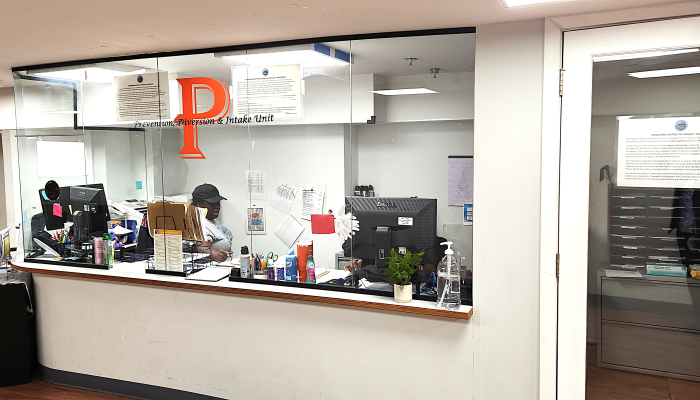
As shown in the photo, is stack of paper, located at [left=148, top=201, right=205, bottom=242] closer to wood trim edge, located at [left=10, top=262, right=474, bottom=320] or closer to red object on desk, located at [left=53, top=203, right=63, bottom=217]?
wood trim edge, located at [left=10, top=262, right=474, bottom=320]

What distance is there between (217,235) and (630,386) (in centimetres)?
302

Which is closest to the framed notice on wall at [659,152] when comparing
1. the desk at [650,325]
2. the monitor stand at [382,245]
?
the desk at [650,325]

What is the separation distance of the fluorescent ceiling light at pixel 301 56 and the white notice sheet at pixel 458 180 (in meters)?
1.23

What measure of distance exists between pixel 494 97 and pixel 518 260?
0.89 metres

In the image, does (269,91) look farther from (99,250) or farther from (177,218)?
(99,250)

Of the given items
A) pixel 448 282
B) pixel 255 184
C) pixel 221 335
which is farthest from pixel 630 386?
pixel 255 184

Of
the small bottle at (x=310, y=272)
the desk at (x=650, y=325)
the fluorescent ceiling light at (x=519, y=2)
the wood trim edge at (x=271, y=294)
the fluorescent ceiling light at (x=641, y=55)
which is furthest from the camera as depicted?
the small bottle at (x=310, y=272)

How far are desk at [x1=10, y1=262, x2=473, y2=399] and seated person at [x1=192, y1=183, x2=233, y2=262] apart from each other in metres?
0.42

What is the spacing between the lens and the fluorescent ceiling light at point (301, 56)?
3.28 meters

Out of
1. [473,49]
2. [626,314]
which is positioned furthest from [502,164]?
[626,314]

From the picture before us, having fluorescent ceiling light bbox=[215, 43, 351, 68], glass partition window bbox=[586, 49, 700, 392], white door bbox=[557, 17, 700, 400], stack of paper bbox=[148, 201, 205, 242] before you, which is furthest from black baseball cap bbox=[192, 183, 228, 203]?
glass partition window bbox=[586, 49, 700, 392]

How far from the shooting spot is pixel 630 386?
2.63 metres

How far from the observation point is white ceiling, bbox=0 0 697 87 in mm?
2373

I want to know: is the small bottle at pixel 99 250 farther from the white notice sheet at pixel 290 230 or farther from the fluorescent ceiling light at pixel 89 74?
the white notice sheet at pixel 290 230
